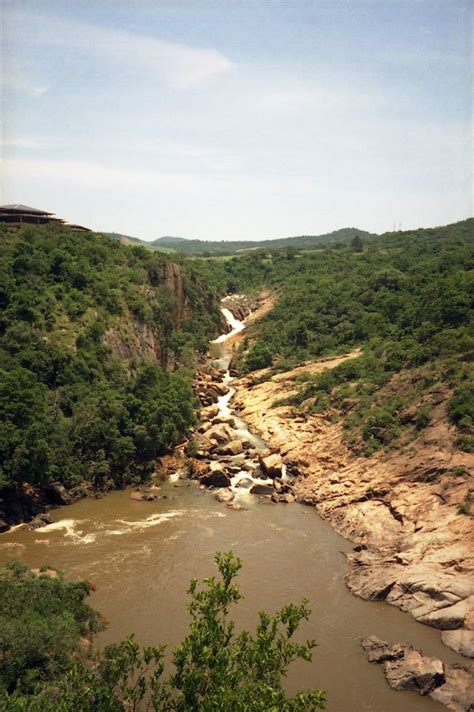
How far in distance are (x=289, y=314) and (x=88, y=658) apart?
6887cm

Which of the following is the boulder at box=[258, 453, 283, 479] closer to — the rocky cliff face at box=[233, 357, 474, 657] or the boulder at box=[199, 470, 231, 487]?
the rocky cliff face at box=[233, 357, 474, 657]

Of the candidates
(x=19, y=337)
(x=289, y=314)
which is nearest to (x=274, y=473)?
(x=19, y=337)

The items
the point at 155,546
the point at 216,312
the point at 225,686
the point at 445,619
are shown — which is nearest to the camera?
the point at 225,686

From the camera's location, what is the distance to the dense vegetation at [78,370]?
136 feet

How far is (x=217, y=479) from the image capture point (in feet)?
155

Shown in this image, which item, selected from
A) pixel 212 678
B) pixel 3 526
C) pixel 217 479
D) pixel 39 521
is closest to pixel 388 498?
pixel 217 479

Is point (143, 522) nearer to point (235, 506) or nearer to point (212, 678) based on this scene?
point (235, 506)

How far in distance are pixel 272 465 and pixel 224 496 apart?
225 inches

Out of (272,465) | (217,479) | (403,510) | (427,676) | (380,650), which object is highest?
(272,465)

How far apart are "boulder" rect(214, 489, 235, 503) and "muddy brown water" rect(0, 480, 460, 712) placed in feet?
1.76

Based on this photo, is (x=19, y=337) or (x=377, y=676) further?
(x=19, y=337)

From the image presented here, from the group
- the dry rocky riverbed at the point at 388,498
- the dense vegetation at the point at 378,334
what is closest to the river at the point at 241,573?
the dry rocky riverbed at the point at 388,498

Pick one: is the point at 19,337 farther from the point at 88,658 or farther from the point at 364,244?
the point at 364,244

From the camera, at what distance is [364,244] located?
544 ft
